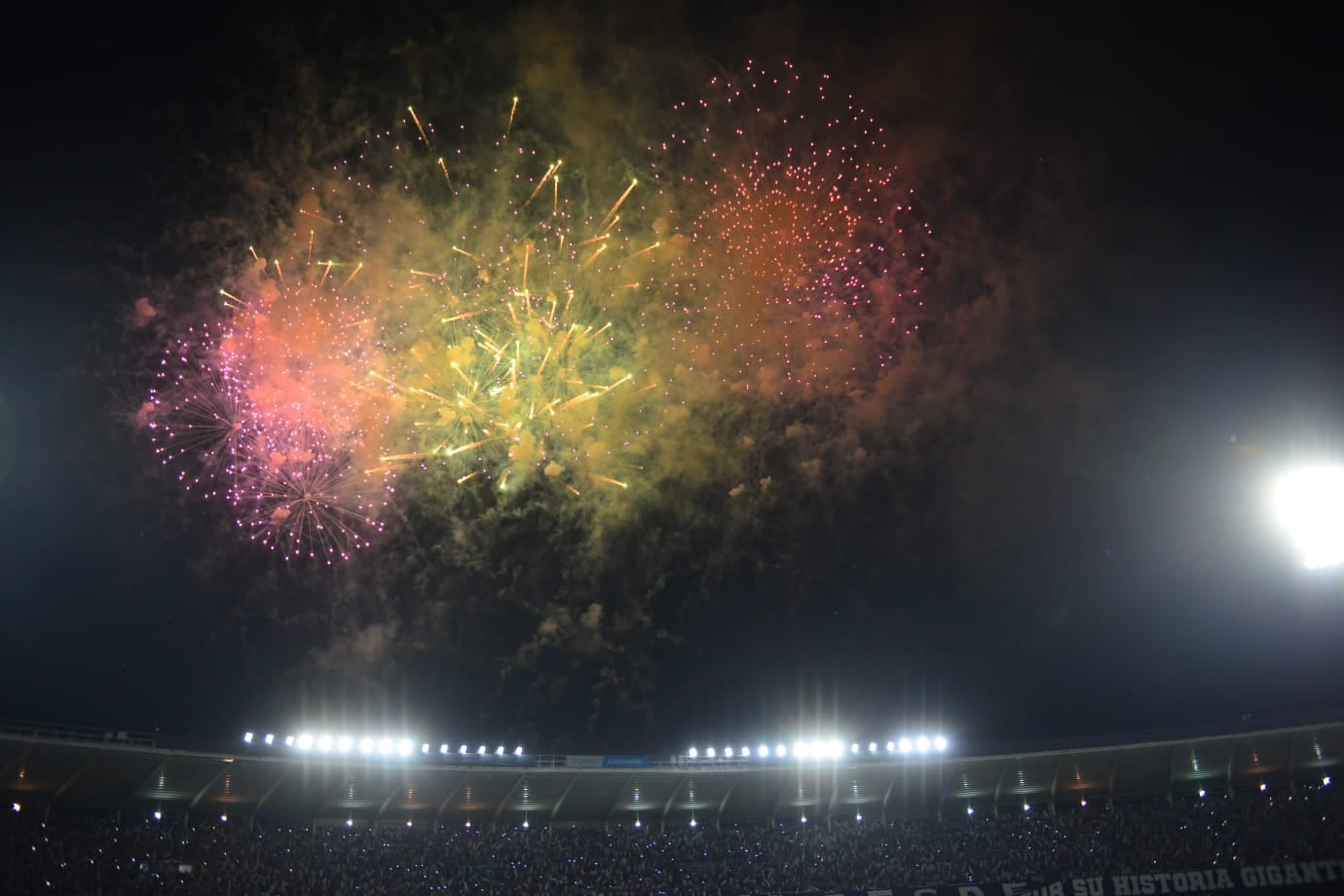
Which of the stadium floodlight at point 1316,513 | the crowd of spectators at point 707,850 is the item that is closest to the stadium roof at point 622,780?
the crowd of spectators at point 707,850

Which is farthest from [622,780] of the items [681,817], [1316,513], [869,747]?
[1316,513]

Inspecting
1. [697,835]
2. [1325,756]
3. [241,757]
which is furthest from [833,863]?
[241,757]

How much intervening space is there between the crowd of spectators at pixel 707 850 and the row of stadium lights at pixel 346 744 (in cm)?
294

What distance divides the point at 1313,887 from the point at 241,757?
2672 cm

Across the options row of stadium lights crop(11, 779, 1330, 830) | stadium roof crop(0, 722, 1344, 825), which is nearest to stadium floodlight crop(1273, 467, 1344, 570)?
stadium roof crop(0, 722, 1344, 825)

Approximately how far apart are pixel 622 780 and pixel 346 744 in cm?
764

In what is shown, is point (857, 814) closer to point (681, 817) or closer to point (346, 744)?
point (681, 817)

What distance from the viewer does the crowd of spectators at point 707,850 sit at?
24641 mm

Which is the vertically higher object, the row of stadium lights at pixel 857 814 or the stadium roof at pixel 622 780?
the stadium roof at pixel 622 780

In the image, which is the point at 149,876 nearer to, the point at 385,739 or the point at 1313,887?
the point at 385,739

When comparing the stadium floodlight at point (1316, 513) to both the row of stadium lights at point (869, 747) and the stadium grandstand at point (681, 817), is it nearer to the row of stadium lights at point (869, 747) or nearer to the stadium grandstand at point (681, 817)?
the stadium grandstand at point (681, 817)

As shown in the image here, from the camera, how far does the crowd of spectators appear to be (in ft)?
80.8

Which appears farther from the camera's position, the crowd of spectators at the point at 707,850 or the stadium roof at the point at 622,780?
the stadium roof at the point at 622,780

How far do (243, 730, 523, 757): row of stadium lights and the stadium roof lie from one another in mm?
206
